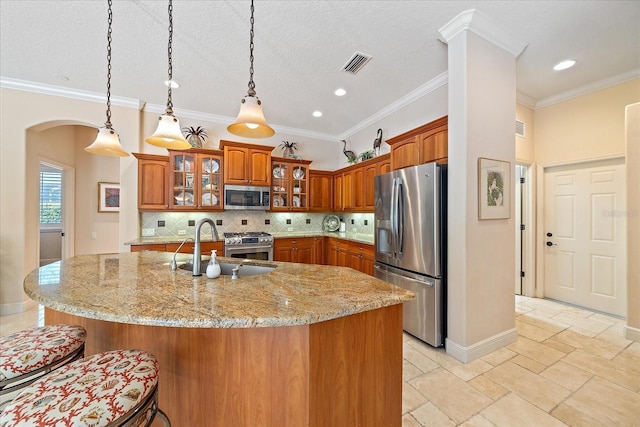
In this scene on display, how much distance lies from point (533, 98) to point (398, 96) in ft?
6.52

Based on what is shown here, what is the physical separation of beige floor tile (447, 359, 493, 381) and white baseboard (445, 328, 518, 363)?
5 cm

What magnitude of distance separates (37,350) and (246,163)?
354 centimetres

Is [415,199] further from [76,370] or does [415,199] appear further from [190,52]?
[190,52]

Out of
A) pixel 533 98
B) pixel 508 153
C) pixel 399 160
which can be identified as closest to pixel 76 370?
pixel 399 160

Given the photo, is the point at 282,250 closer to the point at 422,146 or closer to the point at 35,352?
the point at 422,146

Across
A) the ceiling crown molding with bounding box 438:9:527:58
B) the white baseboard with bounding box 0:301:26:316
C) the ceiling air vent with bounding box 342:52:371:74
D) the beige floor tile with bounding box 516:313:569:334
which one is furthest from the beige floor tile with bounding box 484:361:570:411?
the white baseboard with bounding box 0:301:26:316

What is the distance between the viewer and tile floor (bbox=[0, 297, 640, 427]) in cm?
166

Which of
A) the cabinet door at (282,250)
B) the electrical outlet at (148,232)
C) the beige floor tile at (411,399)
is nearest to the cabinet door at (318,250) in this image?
the cabinet door at (282,250)

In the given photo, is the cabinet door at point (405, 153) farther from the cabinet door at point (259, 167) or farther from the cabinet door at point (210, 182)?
the cabinet door at point (210, 182)

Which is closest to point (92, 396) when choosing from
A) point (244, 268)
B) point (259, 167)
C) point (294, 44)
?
point (244, 268)

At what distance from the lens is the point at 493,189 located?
2391mm

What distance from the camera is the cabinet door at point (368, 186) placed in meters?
4.07

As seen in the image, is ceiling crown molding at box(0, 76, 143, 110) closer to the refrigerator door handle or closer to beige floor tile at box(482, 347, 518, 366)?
the refrigerator door handle

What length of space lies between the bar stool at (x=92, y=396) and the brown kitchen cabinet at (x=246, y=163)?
3.46 meters
